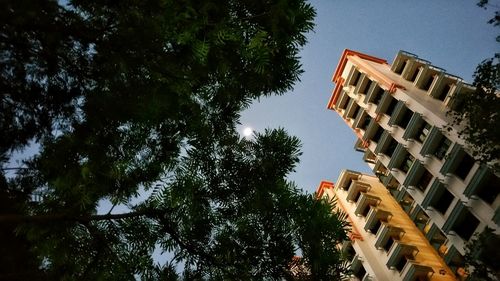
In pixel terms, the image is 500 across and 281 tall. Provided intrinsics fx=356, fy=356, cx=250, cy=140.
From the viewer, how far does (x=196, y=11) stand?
117 inches

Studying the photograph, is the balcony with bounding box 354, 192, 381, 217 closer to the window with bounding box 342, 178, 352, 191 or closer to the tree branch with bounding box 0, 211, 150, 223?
the window with bounding box 342, 178, 352, 191

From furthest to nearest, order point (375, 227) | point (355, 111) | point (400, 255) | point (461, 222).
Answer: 1. point (355, 111)
2. point (375, 227)
3. point (400, 255)
4. point (461, 222)

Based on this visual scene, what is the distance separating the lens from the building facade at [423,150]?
15.1m

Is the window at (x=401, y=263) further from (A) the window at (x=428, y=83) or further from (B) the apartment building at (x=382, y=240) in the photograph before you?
(A) the window at (x=428, y=83)

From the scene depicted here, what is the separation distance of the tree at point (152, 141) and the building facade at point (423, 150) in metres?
11.4

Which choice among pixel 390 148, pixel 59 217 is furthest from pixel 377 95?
pixel 59 217

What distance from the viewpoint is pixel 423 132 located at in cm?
1855

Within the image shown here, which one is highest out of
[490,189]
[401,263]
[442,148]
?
[442,148]

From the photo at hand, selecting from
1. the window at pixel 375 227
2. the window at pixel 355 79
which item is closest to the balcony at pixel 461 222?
the window at pixel 375 227

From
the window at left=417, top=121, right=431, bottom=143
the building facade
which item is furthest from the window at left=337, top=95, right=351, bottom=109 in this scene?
the window at left=417, top=121, right=431, bottom=143

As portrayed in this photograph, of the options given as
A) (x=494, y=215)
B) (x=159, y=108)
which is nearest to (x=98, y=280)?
(x=159, y=108)

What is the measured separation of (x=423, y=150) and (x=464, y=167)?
2.07 m

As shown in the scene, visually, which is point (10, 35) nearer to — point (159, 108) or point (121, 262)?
point (159, 108)

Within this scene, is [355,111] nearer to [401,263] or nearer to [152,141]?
[401,263]
